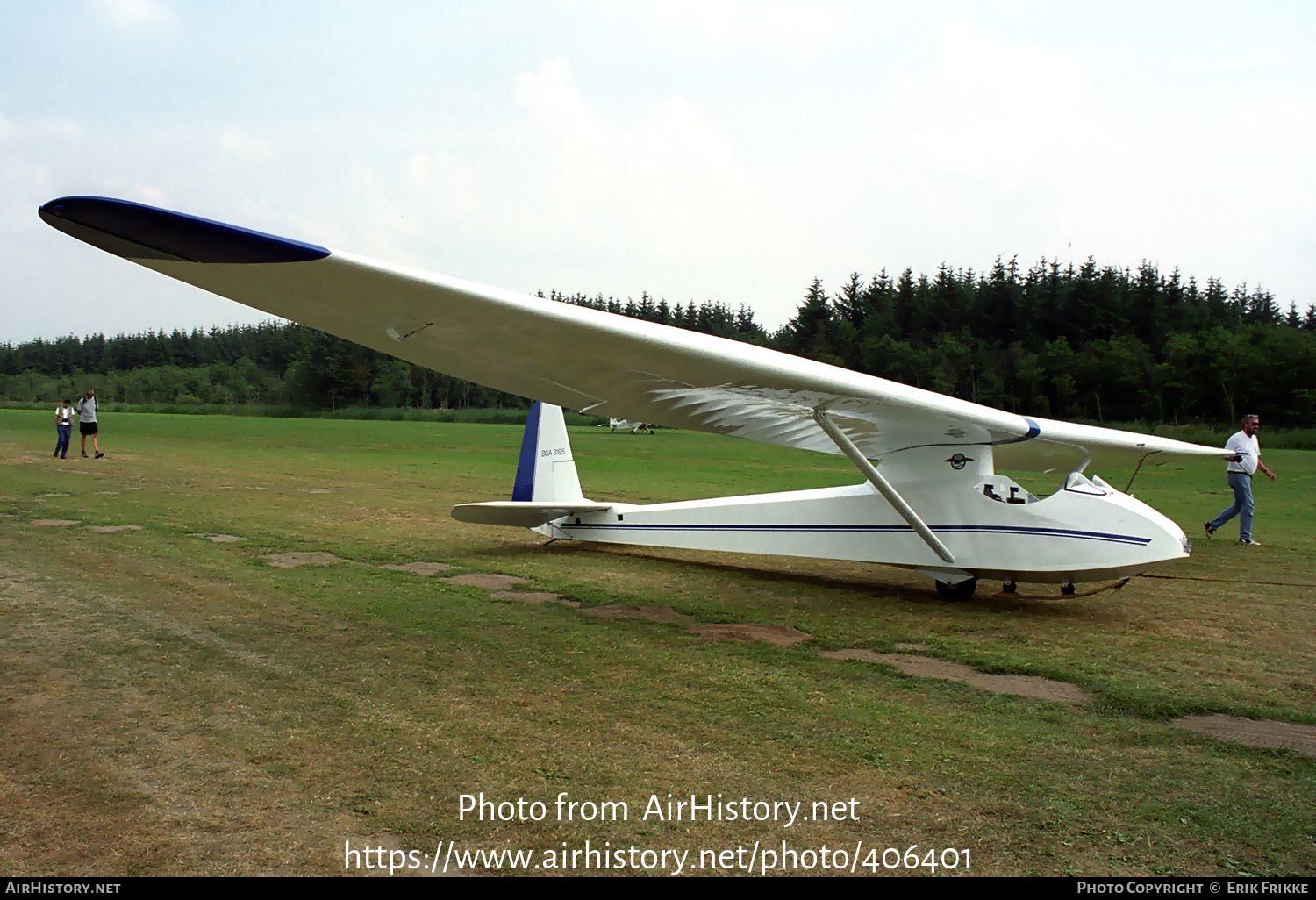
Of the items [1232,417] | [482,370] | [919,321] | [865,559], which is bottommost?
[865,559]

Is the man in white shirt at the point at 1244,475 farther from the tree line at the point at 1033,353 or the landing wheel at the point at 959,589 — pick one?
the tree line at the point at 1033,353

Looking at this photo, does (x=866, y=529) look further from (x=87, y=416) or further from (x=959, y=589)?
(x=87, y=416)

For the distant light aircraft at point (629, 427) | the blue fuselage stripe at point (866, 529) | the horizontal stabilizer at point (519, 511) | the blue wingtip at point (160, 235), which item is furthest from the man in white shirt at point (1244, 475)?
the distant light aircraft at point (629, 427)

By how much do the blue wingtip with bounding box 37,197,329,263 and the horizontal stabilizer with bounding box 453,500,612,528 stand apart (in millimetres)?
4925

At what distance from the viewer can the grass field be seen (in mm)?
2859

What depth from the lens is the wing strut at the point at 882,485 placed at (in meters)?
6.21

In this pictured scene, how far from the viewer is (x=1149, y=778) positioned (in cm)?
345

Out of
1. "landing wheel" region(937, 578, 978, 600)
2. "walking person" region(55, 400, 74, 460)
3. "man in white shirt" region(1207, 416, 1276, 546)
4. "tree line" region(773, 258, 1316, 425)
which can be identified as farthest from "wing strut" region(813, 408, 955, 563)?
"tree line" region(773, 258, 1316, 425)

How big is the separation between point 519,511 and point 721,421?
10.7 ft

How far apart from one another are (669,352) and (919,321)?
72467mm

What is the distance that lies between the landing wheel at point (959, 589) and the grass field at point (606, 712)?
136mm
